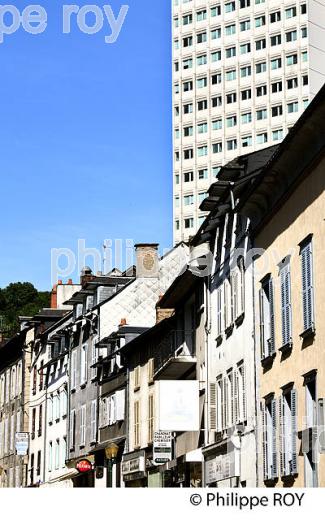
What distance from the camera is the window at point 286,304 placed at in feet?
84.5

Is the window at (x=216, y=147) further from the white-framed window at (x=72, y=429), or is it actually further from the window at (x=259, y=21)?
the white-framed window at (x=72, y=429)

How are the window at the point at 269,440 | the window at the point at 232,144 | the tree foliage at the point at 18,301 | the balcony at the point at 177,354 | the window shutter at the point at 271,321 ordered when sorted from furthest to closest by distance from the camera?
the window at the point at 232,144
the tree foliage at the point at 18,301
the balcony at the point at 177,354
the window shutter at the point at 271,321
the window at the point at 269,440

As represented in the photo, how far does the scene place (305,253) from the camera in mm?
24422

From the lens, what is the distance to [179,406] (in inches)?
A: 1377

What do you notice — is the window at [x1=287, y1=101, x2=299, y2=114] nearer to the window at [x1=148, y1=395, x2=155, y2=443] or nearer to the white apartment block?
the white apartment block

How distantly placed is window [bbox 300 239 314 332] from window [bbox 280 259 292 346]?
125cm

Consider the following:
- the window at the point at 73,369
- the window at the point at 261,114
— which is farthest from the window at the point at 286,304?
the window at the point at 261,114

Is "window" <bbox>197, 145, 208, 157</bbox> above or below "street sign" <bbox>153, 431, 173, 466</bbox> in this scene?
above

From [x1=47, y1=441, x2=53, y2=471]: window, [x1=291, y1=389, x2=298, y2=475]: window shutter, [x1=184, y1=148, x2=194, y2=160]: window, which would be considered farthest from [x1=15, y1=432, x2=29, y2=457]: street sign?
[x1=184, y1=148, x2=194, y2=160]: window

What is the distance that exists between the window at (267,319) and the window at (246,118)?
271 feet

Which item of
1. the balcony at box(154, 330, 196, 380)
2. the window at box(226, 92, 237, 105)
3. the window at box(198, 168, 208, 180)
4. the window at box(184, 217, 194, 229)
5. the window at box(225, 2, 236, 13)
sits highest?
the window at box(225, 2, 236, 13)

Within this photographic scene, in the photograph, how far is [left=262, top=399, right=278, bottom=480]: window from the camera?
88.6 feet

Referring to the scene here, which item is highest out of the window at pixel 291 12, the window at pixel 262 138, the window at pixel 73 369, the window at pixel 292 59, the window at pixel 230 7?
the window at pixel 230 7

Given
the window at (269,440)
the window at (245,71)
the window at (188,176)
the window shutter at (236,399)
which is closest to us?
the window at (269,440)
